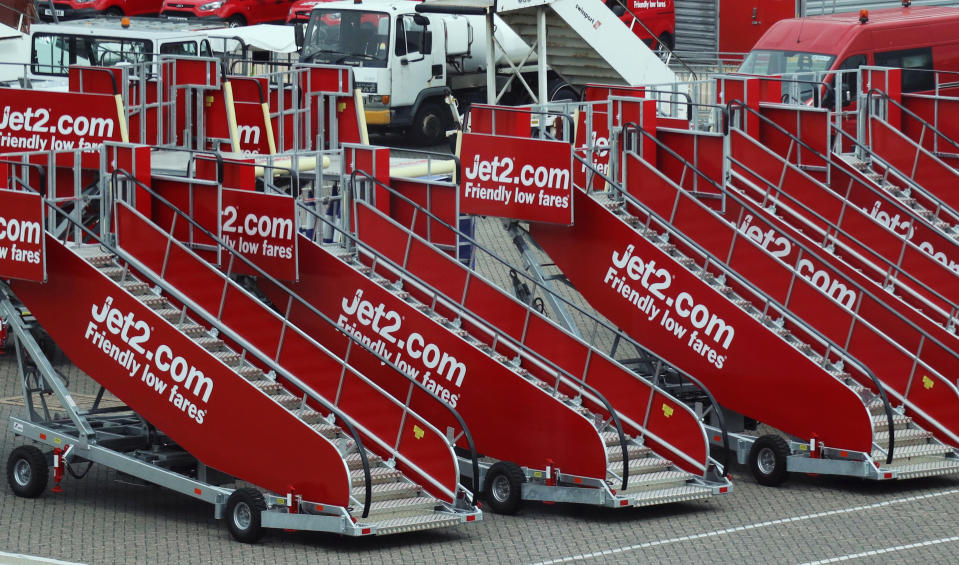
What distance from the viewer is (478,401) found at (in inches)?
752

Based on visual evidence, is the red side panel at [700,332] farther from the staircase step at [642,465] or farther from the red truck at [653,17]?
the red truck at [653,17]

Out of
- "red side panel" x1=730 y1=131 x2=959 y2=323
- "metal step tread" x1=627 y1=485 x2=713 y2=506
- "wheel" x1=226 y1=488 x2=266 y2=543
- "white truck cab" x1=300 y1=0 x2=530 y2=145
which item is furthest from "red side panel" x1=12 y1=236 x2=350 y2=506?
"white truck cab" x1=300 y1=0 x2=530 y2=145

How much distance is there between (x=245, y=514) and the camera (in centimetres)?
1694

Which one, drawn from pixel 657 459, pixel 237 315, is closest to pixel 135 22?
pixel 237 315

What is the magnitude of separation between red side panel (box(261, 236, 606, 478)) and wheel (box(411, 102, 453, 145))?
16124 millimetres

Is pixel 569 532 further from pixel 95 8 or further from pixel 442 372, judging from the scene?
pixel 95 8

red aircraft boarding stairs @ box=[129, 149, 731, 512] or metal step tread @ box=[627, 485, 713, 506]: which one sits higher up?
red aircraft boarding stairs @ box=[129, 149, 731, 512]

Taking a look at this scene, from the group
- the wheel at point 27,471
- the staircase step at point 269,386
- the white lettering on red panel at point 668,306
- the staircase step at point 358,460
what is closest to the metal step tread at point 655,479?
the white lettering on red panel at point 668,306

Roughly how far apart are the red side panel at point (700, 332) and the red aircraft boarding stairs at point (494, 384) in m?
Answer: 1.63

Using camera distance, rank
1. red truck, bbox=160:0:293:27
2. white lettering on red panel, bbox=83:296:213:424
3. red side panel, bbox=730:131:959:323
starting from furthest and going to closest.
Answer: red truck, bbox=160:0:293:27
red side panel, bbox=730:131:959:323
white lettering on red panel, bbox=83:296:213:424

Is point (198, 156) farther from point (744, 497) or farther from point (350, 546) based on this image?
point (744, 497)

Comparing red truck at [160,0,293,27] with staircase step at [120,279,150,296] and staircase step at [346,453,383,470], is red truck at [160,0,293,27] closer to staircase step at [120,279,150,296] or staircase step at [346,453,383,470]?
staircase step at [120,279,150,296]

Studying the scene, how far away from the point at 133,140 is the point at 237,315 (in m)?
5.81

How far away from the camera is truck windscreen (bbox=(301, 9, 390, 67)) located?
35.0 meters
